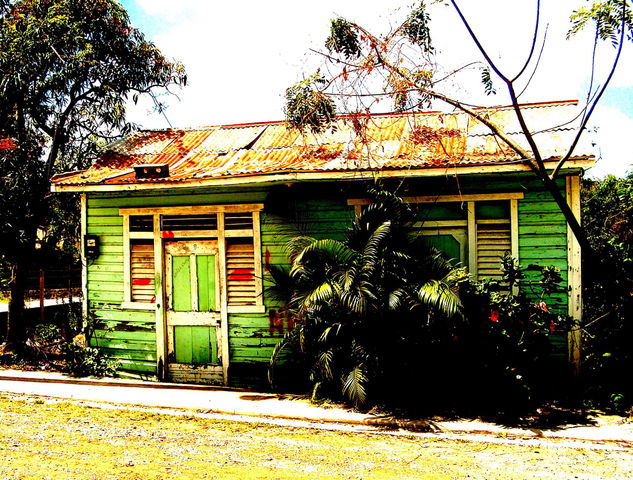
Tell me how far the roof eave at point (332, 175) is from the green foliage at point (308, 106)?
84 cm

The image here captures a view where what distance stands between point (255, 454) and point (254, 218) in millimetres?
3778

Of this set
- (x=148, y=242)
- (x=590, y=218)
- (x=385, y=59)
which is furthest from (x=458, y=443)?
(x=590, y=218)

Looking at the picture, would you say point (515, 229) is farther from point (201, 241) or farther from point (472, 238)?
point (201, 241)

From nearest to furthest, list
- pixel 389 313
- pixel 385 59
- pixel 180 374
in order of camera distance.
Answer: pixel 389 313
pixel 385 59
pixel 180 374

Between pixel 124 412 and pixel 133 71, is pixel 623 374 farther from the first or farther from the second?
pixel 133 71

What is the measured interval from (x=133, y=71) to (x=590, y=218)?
9423 mm

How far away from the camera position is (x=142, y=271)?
8.76 m

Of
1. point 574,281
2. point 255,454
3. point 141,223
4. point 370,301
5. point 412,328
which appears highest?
point 141,223

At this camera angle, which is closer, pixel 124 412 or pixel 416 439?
pixel 416 439

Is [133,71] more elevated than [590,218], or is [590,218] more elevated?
[133,71]

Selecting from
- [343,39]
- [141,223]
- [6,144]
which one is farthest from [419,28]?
[6,144]

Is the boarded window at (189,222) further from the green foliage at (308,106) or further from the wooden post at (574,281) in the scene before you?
the wooden post at (574,281)

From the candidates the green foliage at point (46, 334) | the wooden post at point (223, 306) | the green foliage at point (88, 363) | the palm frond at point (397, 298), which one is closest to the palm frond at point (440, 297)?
the palm frond at point (397, 298)

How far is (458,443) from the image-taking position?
5688mm
